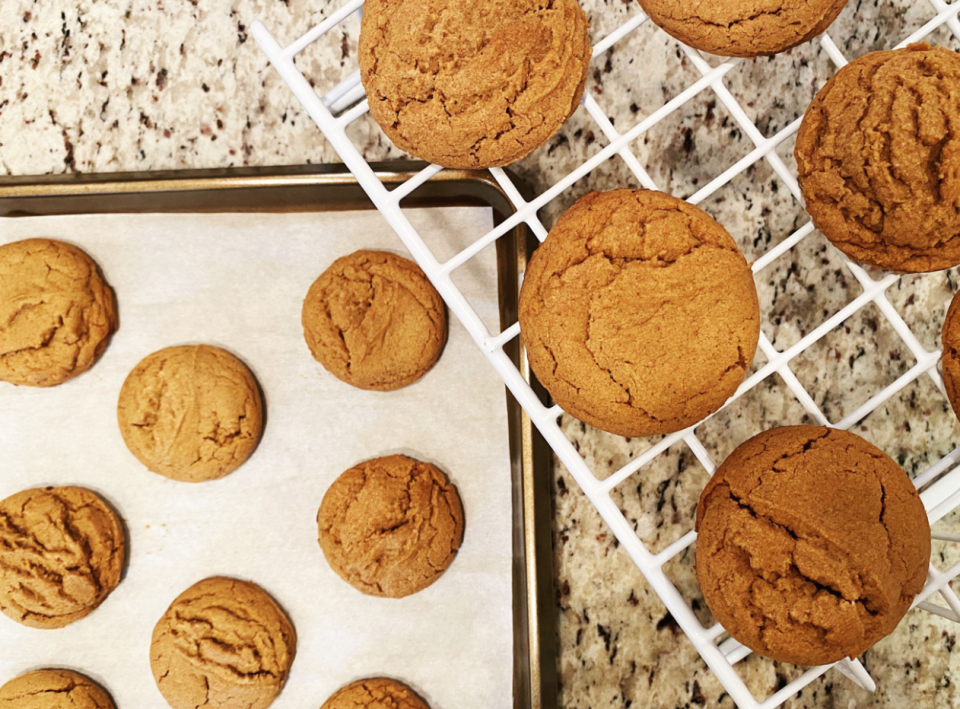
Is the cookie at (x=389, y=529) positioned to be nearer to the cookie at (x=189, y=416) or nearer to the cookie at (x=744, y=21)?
the cookie at (x=189, y=416)

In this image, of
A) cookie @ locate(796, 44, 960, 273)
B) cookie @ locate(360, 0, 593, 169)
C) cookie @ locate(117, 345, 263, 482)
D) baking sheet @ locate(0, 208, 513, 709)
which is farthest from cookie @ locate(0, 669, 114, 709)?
cookie @ locate(796, 44, 960, 273)

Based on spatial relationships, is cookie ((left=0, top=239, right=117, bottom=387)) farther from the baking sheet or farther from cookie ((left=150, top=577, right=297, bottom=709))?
cookie ((left=150, top=577, right=297, bottom=709))

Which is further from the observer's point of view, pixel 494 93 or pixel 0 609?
pixel 0 609

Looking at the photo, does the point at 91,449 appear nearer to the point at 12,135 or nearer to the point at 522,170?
the point at 12,135

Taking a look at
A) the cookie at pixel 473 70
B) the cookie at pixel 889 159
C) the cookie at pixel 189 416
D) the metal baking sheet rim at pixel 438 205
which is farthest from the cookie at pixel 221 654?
the cookie at pixel 889 159

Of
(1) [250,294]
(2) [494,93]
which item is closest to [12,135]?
(1) [250,294]

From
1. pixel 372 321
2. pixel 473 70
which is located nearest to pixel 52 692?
pixel 372 321
